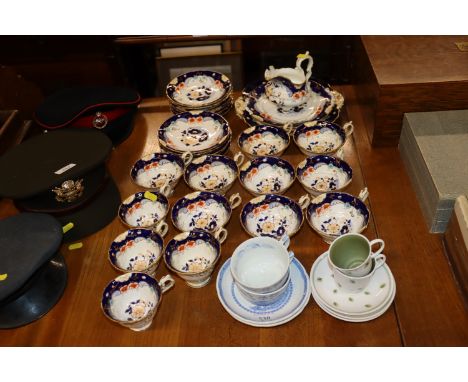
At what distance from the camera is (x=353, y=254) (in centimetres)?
123

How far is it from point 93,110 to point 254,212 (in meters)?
0.66

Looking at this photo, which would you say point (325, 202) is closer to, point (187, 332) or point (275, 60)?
point (187, 332)

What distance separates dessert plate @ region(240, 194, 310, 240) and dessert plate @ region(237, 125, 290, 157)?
24 cm

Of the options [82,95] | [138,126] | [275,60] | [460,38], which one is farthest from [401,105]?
[275,60]

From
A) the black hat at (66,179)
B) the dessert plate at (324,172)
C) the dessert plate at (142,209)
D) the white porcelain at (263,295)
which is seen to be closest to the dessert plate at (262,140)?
the dessert plate at (324,172)

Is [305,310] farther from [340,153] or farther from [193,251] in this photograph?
[340,153]

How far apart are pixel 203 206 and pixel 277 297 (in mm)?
384

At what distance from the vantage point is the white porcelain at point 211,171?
156 cm

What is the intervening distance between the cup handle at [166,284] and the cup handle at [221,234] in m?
0.17

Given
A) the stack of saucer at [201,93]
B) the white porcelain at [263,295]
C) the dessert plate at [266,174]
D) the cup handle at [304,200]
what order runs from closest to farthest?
the white porcelain at [263,295], the cup handle at [304,200], the dessert plate at [266,174], the stack of saucer at [201,93]

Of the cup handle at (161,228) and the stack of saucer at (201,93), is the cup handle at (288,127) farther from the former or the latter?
the cup handle at (161,228)

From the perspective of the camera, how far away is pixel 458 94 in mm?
1516

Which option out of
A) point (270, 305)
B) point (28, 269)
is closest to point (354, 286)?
point (270, 305)
